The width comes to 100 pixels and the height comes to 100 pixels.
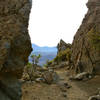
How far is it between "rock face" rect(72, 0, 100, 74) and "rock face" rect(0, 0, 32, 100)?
15.3m

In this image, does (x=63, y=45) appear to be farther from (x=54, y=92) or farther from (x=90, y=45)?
(x=54, y=92)

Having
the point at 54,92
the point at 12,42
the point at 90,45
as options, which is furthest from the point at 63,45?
the point at 12,42

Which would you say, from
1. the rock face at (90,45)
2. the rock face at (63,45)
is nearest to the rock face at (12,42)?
the rock face at (90,45)

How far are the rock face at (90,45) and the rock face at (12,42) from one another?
1530 centimetres

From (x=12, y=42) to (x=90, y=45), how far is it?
20724 mm

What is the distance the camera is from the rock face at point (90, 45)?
81.4ft

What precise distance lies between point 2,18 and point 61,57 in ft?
137

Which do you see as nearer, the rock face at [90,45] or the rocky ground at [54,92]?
the rocky ground at [54,92]

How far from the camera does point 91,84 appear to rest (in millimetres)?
21781

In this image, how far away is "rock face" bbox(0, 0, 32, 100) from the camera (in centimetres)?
849

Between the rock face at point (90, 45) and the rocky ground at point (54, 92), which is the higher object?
the rock face at point (90, 45)

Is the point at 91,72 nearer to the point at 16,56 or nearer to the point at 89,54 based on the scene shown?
the point at 89,54

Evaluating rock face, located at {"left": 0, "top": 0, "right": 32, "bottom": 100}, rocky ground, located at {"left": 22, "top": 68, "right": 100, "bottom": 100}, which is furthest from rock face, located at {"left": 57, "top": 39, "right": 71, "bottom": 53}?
rock face, located at {"left": 0, "top": 0, "right": 32, "bottom": 100}

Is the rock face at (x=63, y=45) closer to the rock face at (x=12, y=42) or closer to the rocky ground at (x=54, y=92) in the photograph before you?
the rocky ground at (x=54, y=92)
